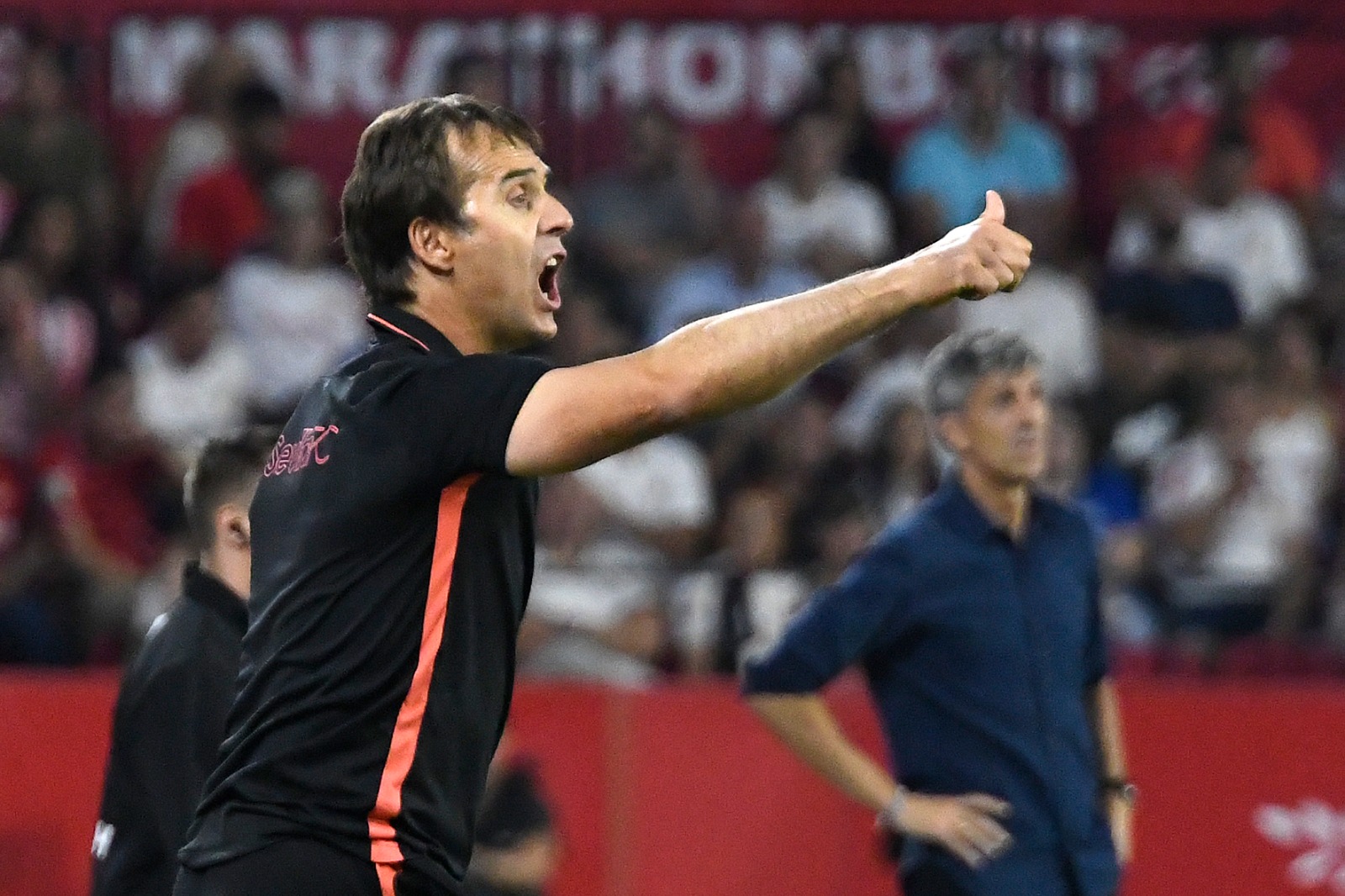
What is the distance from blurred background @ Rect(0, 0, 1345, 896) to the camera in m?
7.29

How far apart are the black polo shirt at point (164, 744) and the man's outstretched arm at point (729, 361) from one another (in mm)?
1563

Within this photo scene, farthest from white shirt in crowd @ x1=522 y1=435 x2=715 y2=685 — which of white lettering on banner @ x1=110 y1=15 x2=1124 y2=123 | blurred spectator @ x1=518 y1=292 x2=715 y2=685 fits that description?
white lettering on banner @ x1=110 y1=15 x2=1124 y2=123

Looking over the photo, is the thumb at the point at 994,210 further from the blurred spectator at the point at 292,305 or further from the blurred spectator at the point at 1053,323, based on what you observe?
the blurred spectator at the point at 1053,323

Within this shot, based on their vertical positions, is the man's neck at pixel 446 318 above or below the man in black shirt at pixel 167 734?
above

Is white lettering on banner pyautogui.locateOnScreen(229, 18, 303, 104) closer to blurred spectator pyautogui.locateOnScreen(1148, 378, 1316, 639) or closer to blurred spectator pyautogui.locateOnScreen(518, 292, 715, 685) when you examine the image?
blurred spectator pyautogui.locateOnScreen(518, 292, 715, 685)

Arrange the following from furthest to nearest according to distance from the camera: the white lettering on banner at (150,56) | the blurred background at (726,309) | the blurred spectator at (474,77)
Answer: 1. the white lettering on banner at (150,56)
2. the blurred spectator at (474,77)
3. the blurred background at (726,309)

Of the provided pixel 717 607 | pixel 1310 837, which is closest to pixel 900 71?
pixel 717 607

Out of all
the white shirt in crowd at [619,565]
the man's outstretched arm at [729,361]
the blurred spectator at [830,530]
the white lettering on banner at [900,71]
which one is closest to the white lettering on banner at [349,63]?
the white lettering on banner at [900,71]

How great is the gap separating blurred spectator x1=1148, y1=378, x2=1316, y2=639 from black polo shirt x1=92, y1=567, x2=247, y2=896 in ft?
17.9

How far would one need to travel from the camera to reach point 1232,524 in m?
9.62

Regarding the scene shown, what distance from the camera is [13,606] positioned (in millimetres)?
8188

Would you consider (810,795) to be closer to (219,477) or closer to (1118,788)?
(1118,788)

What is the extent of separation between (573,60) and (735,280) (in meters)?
1.73

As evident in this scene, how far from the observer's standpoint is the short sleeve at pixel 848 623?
5.52m
